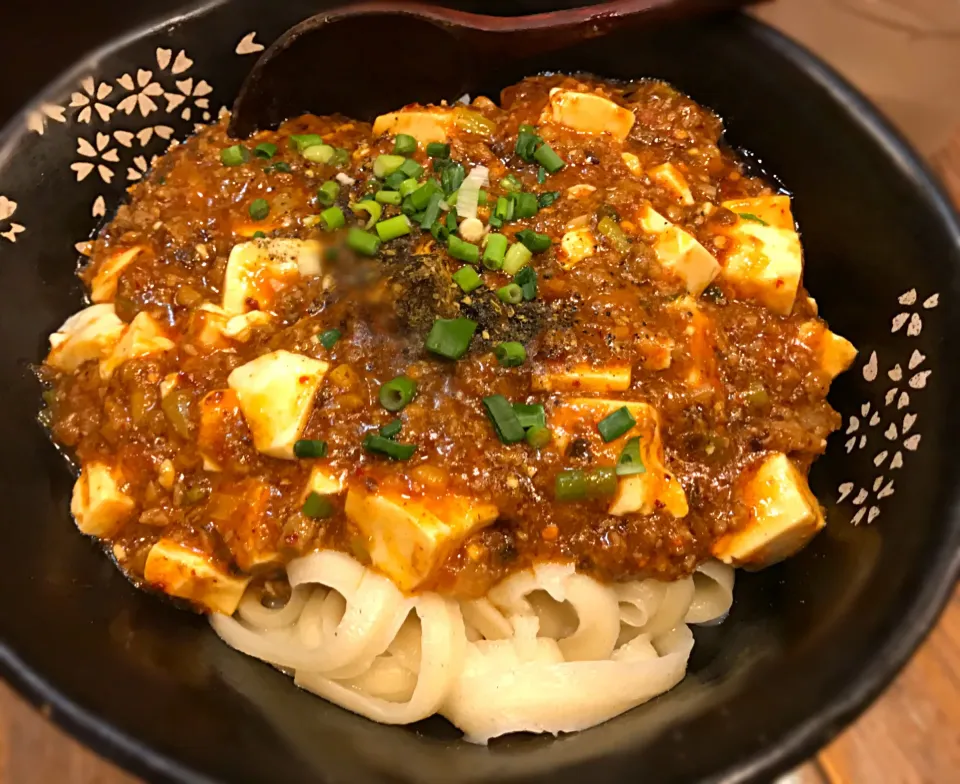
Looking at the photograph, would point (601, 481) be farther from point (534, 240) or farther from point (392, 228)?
point (392, 228)

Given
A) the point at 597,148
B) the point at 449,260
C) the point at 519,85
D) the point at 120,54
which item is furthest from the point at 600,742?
the point at 120,54

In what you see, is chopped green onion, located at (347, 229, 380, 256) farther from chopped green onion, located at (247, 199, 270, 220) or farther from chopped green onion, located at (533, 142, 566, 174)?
chopped green onion, located at (533, 142, 566, 174)

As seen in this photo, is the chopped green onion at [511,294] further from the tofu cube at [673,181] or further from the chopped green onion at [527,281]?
the tofu cube at [673,181]

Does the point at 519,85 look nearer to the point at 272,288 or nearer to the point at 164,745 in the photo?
the point at 272,288

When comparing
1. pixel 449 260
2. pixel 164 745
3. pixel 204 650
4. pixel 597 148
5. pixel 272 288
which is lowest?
pixel 204 650

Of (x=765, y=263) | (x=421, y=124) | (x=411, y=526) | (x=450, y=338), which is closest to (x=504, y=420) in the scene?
(x=450, y=338)

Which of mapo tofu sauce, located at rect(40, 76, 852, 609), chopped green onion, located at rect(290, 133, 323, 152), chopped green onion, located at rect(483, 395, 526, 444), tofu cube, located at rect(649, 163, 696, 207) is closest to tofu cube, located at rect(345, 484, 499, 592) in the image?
mapo tofu sauce, located at rect(40, 76, 852, 609)

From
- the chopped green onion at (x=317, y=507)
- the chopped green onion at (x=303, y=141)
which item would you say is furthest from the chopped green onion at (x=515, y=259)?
the chopped green onion at (x=303, y=141)
